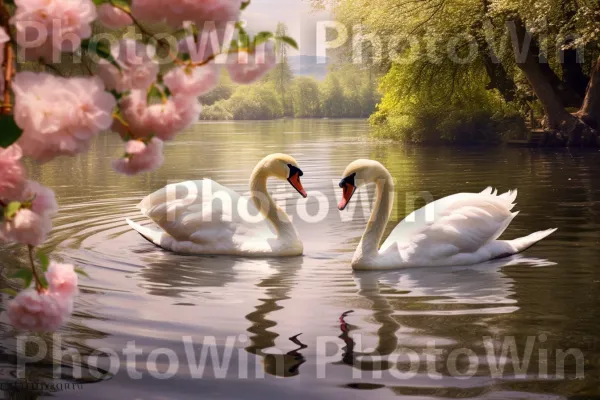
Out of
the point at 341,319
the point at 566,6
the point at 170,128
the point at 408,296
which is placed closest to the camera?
the point at 170,128

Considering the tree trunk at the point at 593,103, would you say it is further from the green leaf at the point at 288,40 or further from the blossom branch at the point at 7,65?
the blossom branch at the point at 7,65

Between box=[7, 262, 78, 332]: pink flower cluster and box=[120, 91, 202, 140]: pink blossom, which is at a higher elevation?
box=[120, 91, 202, 140]: pink blossom

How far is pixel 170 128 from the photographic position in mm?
2699

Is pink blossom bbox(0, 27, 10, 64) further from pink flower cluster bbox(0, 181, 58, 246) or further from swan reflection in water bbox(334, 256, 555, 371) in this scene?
swan reflection in water bbox(334, 256, 555, 371)

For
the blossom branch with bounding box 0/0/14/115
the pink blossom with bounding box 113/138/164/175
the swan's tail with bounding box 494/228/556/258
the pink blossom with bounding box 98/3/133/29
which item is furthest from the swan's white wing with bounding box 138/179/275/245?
the blossom branch with bounding box 0/0/14/115

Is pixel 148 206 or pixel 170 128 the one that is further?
pixel 148 206

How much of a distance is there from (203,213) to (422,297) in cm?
296

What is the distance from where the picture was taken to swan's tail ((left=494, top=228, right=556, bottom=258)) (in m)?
8.70

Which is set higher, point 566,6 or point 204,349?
point 566,6

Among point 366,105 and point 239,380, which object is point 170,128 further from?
point 366,105

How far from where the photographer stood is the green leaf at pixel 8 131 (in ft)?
7.51

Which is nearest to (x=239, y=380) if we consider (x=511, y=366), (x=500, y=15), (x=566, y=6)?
(x=511, y=366)

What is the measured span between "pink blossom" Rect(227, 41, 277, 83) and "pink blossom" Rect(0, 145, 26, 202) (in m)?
0.69

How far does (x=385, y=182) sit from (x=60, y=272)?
6.04 m
